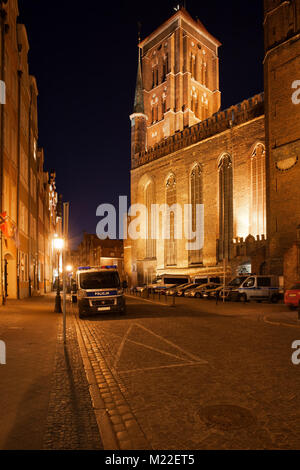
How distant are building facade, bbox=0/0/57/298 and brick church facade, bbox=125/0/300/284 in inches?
681

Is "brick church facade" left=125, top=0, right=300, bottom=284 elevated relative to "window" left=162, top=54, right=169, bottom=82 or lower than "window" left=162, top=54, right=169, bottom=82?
lower

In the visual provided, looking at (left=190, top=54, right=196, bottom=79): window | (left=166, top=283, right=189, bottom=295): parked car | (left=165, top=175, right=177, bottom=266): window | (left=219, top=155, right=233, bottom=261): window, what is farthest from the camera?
(left=190, top=54, right=196, bottom=79): window

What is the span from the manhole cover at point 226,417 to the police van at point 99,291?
38.1 ft

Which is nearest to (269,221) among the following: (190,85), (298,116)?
(298,116)

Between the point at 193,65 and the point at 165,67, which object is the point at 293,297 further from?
the point at 165,67

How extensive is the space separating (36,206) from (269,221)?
21.7 metres

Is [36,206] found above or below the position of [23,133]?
below

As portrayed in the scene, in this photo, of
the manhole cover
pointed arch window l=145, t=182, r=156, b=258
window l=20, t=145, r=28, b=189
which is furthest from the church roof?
the manhole cover

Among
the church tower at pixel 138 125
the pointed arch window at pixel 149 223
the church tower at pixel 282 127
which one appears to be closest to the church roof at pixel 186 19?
the church tower at pixel 138 125

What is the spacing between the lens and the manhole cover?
4.13m

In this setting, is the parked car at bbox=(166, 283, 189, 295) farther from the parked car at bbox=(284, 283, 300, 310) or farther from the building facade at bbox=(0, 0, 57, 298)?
the parked car at bbox=(284, 283, 300, 310)

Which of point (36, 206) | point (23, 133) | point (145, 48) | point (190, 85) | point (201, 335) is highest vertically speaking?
point (145, 48)

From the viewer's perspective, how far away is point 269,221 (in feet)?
106
